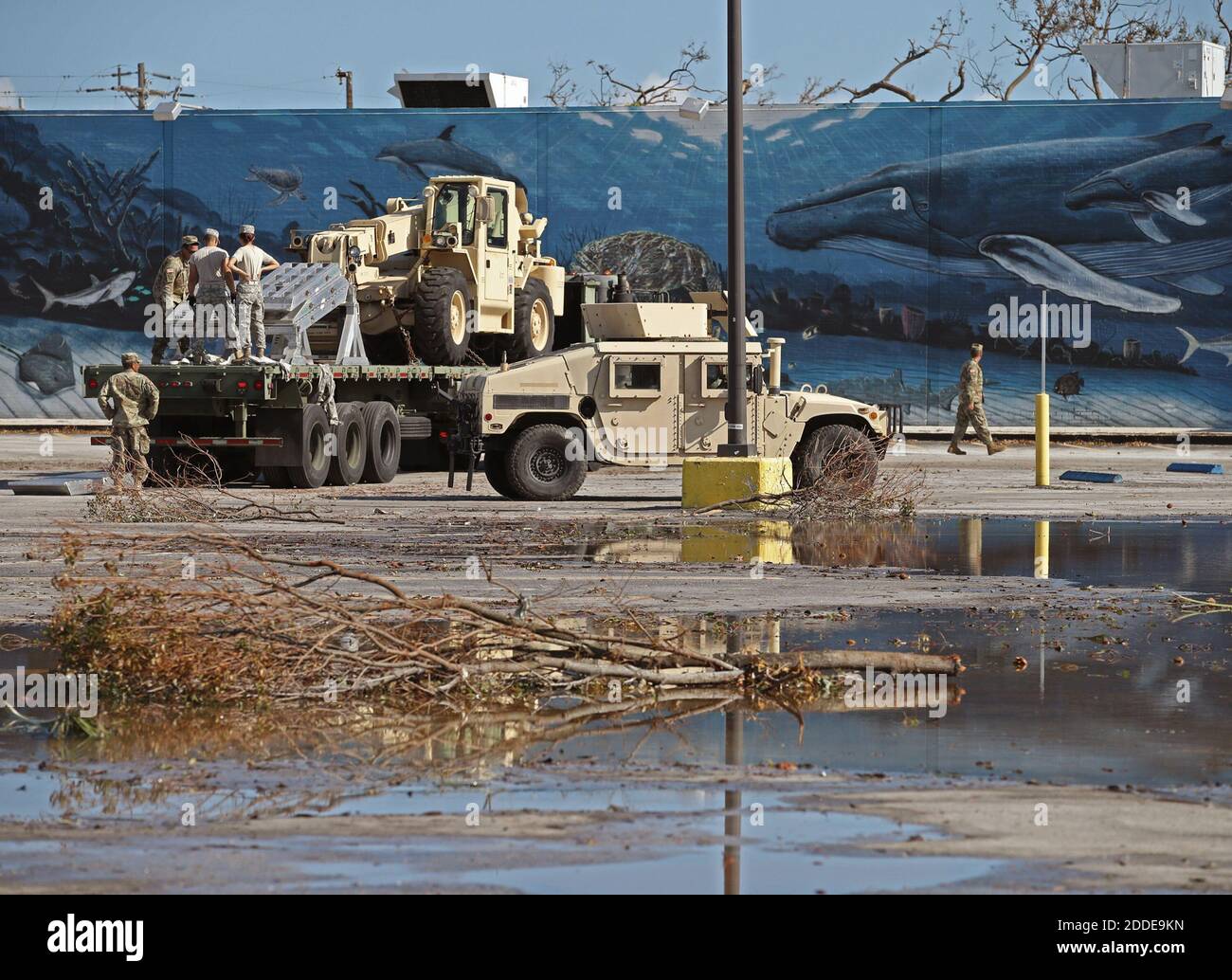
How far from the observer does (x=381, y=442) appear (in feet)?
84.8

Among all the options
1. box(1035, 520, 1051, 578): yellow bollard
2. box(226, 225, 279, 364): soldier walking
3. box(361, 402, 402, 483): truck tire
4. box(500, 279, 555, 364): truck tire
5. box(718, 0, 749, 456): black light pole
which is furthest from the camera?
box(500, 279, 555, 364): truck tire

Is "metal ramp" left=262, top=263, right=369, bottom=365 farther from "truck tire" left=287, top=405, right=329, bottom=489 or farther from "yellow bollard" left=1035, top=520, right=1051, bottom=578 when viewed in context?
"yellow bollard" left=1035, top=520, right=1051, bottom=578

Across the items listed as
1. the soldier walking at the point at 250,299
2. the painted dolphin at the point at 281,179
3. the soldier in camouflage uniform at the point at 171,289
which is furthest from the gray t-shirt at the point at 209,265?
the painted dolphin at the point at 281,179

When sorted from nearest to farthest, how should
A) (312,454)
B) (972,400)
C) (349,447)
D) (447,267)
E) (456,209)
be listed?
(312,454), (349,447), (447,267), (456,209), (972,400)

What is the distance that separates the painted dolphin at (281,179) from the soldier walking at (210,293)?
23054 mm

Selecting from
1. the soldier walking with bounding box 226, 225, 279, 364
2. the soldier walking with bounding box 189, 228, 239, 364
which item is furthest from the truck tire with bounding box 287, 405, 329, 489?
the soldier walking with bounding box 189, 228, 239, 364

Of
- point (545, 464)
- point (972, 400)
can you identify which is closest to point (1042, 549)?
point (545, 464)

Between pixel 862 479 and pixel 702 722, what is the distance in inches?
485

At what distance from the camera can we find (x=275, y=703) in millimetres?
8859

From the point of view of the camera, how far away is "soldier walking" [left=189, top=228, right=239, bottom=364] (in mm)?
23125

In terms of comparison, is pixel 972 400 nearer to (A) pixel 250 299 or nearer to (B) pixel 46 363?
(A) pixel 250 299

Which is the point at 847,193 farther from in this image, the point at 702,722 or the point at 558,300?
the point at 702,722

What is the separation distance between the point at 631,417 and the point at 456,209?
743 cm

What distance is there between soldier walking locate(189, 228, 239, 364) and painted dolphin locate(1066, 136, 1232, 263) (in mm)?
26369
